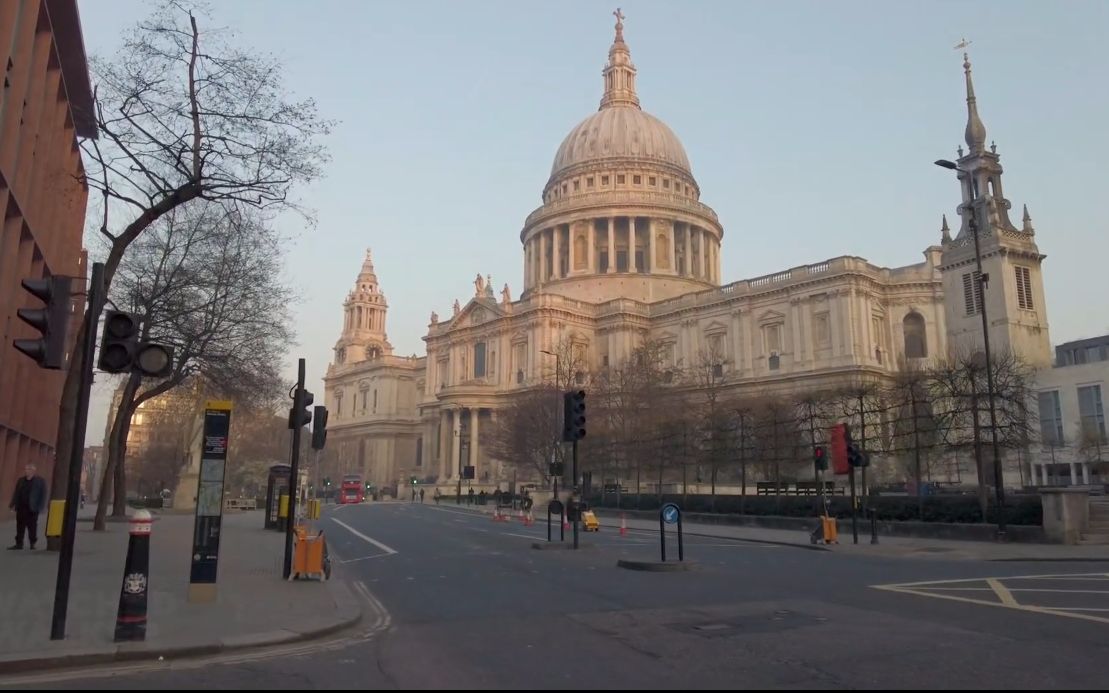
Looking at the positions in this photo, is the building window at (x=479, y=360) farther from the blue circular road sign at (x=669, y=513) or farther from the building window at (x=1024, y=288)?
the blue circular road sign at (x=669, y=513)

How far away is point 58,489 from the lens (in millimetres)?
18109

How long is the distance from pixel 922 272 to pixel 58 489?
72.0m

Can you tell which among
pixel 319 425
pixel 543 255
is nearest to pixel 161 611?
pixel 319 425

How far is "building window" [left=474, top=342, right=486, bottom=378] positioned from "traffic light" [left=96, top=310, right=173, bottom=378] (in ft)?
278

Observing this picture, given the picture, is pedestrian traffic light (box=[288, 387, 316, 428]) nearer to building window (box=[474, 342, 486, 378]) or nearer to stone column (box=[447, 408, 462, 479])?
stone column (box=[447, 408, 462, 479])

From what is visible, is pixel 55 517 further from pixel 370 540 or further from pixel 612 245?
pixel 612 245

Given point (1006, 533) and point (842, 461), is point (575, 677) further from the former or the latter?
point (842, 461)

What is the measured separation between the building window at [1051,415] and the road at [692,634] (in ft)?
157

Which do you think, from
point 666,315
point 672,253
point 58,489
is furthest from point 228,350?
point 672,253

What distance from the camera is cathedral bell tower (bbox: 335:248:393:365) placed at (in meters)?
135

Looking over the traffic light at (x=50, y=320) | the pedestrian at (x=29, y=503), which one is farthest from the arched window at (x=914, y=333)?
the traffic light at (x=50, y=320)

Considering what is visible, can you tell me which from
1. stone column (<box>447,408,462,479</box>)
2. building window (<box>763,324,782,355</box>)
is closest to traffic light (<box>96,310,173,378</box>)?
building window (<box>763,324,782,355</box>)

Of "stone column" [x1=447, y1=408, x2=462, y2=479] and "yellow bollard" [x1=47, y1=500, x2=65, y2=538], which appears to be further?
"stone column" [x1=447, y1=408, x2=462, y2=479]

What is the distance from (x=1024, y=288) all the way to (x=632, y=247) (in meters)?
48.3
